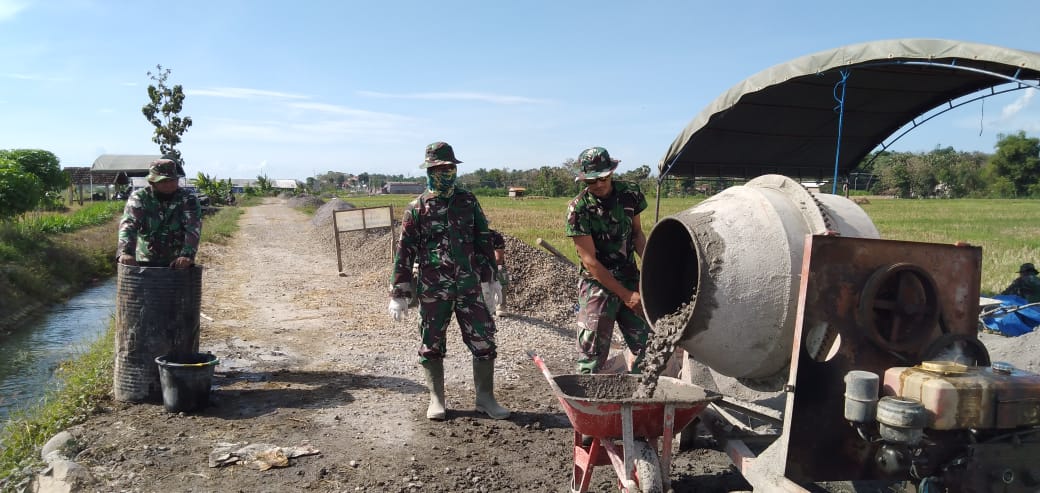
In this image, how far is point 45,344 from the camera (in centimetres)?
1010

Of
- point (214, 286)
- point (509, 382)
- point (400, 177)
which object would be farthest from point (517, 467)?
point (400, 177)

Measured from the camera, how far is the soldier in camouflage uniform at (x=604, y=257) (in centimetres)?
450

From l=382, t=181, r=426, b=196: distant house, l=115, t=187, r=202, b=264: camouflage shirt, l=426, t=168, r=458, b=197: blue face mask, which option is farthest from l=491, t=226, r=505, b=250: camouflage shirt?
l=382, t=181, r=426, b=196: distant house

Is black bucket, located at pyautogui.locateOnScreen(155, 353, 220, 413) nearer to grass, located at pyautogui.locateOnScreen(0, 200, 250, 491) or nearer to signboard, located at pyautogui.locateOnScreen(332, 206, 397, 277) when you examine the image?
grass, located at pyautogui.locateOnScreen(0, 200, 250, 491)

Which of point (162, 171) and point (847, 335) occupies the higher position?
point (162, 171)

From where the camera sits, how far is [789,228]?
3691 millimetres

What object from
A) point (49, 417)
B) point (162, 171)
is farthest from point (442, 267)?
point (49, 417)

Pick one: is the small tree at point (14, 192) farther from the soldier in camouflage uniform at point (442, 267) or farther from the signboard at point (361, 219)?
the soldier in camouflage uniform at point (442, 267)

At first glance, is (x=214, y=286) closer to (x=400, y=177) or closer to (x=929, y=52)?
(x=929, y=52)

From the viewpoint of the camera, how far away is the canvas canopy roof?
646cm

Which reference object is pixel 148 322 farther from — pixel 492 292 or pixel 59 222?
pixel 59 222

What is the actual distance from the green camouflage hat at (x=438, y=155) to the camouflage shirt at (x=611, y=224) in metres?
1.05

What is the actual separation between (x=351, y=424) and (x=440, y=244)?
1.46m

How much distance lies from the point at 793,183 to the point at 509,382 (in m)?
3.42
